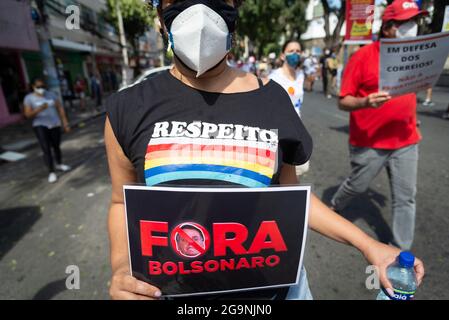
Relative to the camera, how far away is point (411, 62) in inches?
77.0

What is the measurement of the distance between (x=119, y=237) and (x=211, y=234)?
0.45 metres

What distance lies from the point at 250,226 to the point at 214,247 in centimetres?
13

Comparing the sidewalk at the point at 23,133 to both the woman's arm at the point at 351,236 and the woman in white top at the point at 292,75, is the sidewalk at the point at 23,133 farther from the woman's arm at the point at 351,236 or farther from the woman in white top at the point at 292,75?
the woman's arm at the point at 351,236

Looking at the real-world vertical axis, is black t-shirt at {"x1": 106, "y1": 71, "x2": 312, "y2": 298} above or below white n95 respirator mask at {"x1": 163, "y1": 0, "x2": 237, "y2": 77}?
below

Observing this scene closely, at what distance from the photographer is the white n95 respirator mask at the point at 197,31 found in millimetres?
1067

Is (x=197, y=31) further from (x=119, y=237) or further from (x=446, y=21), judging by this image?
(x=446, y=21)

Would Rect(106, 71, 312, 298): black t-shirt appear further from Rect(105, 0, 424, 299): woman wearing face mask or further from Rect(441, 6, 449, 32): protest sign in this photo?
Rect(441, 6, 449, 32): protest sign

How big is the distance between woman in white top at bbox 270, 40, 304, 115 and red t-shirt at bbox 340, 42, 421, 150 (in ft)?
4.01

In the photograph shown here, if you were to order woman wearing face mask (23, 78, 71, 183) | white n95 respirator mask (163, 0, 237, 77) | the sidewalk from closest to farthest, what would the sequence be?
white n95 respirator mask (163, 0, 237, 77) → woman wearing face mask (23, 78, 71, 183) → the sidewalk

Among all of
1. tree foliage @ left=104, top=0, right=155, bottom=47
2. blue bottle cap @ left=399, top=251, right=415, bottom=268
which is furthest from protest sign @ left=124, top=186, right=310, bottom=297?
tree foliage @ left=104, top=0, right=155, bottom=47

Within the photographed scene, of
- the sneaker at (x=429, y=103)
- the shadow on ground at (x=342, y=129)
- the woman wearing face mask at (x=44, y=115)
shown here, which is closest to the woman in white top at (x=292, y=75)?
the shadow on ground at (x=342, y=129)

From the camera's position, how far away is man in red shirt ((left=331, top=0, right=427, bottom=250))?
2.37 meters

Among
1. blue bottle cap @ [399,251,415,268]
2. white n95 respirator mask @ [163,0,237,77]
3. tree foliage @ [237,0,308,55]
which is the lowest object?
blue bottle cap @ [399,251,415,268]

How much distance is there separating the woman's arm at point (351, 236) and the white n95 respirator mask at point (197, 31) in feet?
1.70
